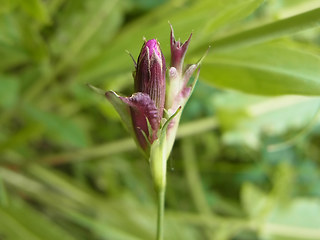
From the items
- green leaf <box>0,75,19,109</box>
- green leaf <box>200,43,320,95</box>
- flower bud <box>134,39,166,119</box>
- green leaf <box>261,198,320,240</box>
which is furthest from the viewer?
green leaf <box>261,198,320,240</box>

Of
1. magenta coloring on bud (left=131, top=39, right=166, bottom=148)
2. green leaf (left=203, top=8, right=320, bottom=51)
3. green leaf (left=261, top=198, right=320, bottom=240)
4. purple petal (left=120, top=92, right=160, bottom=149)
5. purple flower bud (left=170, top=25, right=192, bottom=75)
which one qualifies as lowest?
purple petal (left=120, top=92, right=160, bottom=149)

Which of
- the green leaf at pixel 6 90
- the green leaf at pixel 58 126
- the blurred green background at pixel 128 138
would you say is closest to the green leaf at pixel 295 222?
the blurred green background at pixel 128 138

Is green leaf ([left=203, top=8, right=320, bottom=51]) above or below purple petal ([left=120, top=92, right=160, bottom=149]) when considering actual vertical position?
above

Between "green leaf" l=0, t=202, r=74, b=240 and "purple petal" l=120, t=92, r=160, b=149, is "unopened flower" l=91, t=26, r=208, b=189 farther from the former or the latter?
"green leaf" l=0, t=202, r=74, b=240

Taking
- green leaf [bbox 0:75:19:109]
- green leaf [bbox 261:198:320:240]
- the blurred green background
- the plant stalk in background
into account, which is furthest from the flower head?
green leaf [bbox 261:198:320:240]

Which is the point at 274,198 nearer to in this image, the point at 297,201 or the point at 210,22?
the point at 297,201

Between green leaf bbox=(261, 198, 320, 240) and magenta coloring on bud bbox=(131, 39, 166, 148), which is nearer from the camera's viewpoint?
magenta coloring on bud bbox=(131, 39, 166, 148)
